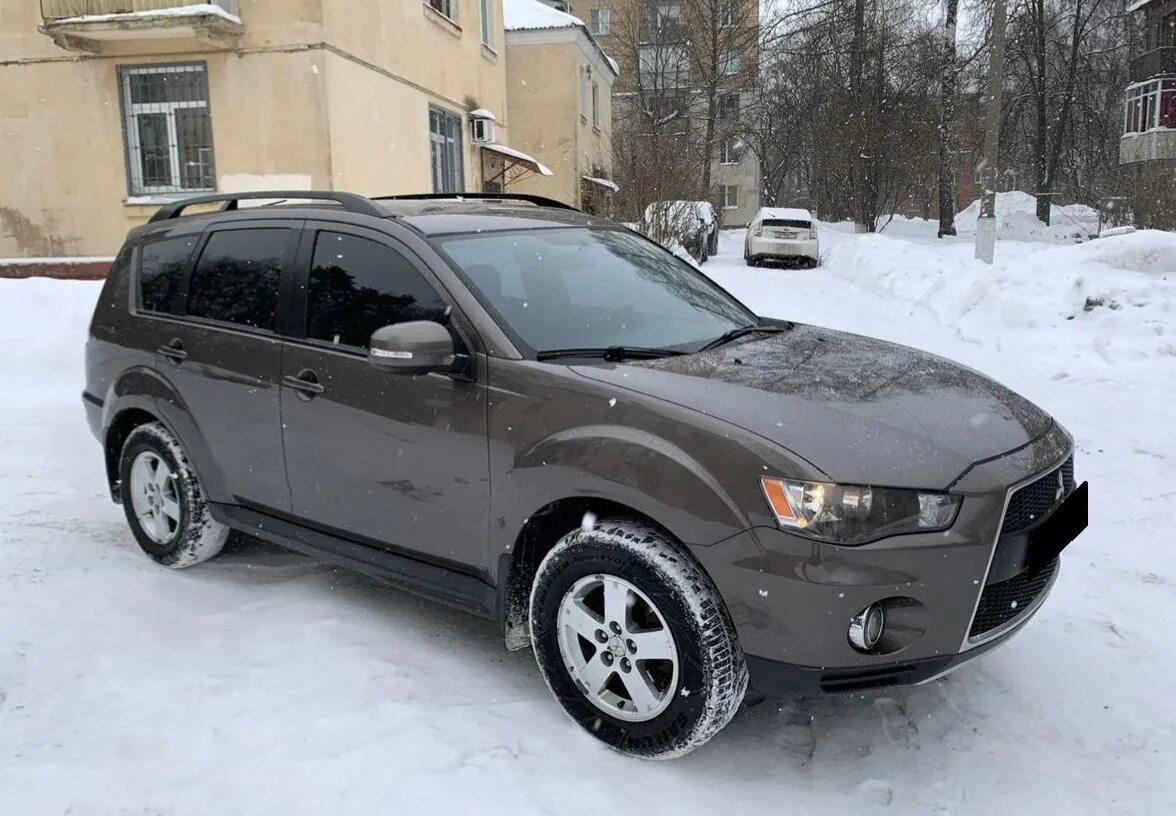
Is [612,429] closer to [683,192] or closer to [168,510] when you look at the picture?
[168,510]

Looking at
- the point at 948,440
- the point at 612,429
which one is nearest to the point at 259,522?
the point at 612,429

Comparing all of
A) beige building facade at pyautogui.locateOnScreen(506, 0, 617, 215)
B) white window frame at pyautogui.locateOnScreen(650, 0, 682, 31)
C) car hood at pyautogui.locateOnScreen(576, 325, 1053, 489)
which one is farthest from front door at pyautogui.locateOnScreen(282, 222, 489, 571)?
white window frame at pyautogui.locateOnScreen(650, 0, 682, 31)

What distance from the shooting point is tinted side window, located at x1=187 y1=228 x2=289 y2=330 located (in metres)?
4.09

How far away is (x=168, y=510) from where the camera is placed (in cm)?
451

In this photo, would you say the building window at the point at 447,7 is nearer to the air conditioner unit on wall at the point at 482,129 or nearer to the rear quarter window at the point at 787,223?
the air conditioner unit on wall at the point at 482,129

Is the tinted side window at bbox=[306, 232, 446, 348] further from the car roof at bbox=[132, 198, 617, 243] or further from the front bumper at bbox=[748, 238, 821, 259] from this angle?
the front bumper at bbox=[748, 238, 821, 259]

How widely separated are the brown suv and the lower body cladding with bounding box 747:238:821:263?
18651mm

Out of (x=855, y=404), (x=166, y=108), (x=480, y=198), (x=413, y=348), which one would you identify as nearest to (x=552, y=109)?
(x=166, y=108)

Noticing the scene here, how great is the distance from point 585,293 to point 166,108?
12.8 meters

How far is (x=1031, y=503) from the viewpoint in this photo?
2889mm

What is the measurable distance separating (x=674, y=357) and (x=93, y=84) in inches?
548

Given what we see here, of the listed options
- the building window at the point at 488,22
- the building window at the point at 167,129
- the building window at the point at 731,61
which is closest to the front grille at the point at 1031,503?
the building window at the point at 167,129

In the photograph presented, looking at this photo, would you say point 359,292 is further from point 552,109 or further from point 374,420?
point 552,109

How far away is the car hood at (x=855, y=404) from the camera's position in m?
2.70
